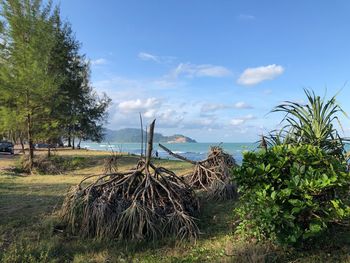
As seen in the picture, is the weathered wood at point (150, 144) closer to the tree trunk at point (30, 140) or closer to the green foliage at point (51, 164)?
the green foliage at point (51, 164)

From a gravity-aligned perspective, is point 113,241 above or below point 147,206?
below

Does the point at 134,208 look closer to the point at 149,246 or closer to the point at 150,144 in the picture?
the point at 149,246

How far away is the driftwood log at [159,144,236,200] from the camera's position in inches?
310

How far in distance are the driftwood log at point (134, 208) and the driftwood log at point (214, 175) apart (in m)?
1.18

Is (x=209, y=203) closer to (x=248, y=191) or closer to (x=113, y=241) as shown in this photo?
(x=113, y=241)

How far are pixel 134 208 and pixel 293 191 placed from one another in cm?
267

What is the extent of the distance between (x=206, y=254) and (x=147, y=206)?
146 cm

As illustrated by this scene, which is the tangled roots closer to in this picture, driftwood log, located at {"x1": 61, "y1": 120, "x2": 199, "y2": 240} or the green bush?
driftwood log, located at {"x1": 61, "y1": 120, "x2": 199, "y2": 240}

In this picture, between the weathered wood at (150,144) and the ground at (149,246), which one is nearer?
the ground at (149,246)

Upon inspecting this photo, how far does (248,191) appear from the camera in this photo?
450 centimetres

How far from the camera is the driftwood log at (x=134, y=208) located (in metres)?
5.60

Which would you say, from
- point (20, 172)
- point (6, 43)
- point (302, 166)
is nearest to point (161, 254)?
point (302, 166)

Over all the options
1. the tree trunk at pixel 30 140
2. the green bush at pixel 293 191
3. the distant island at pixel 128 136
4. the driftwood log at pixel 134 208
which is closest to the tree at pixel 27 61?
the tree trunk at pixel 30 140

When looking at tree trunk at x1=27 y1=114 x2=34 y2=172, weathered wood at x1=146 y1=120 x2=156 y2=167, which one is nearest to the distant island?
weathered wood at x1=146 y1=120 x2=156 y2=167
